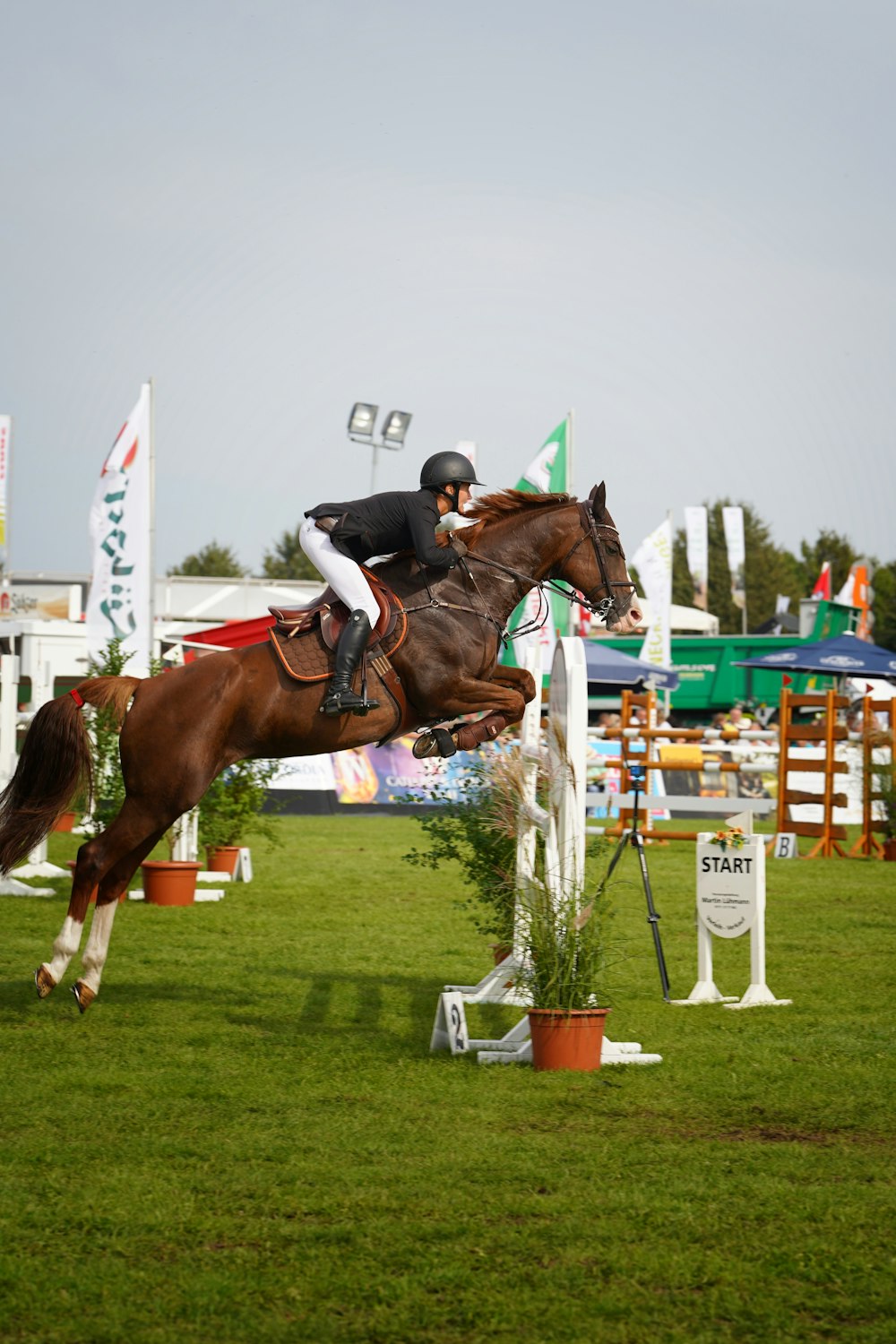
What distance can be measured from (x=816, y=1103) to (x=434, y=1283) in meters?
2.22

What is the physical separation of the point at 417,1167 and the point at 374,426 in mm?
24225

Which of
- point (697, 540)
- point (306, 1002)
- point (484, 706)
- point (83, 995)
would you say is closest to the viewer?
point (484, 706)

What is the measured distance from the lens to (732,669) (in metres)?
33.7

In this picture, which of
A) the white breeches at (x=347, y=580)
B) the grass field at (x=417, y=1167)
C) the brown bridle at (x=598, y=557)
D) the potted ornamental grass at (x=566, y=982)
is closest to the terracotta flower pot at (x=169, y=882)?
the grass field at (x=417, y=1167)

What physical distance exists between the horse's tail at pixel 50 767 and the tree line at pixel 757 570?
4706cm

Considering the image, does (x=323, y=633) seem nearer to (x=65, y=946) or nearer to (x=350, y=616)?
(x=350, y=616)

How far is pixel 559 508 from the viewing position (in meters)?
6.63

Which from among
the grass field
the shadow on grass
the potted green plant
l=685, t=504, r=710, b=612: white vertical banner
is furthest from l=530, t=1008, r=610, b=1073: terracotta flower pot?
l=685, t=504, r=710, b=612: white vertical banner

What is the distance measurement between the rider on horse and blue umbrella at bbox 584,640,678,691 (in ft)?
49.5

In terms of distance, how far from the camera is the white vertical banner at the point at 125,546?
14.5m

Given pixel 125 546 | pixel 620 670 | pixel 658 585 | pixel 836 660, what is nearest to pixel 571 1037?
pixel 125 546

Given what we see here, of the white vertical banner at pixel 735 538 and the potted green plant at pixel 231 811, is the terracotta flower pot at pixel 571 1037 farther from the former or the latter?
the white vertical banner at pixel 735 538

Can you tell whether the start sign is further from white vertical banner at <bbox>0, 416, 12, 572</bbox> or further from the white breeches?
white vertical banner at <bbox>0, 416, 12, 572</bbox>

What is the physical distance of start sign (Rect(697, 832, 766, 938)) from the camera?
22.4ft
